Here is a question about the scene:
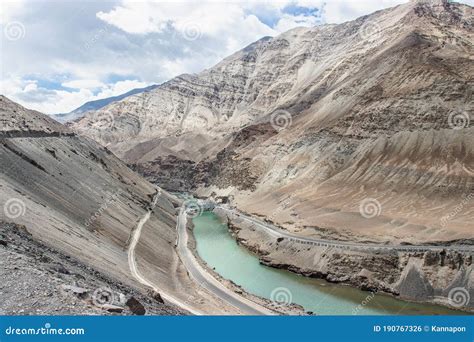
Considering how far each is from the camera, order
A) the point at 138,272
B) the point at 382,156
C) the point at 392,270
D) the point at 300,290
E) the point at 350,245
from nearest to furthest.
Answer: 1. the point at 138,272
2. the point at 300,290
3. the point at 392,270
4. the point at 350,245
5. the point at 382,156

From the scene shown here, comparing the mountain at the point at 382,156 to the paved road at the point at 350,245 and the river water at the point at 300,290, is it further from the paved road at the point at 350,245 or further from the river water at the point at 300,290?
the river water at the point at 300,290

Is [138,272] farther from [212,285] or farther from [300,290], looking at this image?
[300,290]

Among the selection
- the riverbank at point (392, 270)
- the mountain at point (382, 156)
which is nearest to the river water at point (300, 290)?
the riverbank at point (392, 270)

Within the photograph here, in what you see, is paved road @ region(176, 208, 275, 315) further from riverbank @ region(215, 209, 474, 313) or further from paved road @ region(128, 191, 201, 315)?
riverbank @ region(215, 209, 474, 313)

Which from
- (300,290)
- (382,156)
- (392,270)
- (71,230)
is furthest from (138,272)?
(382,156)

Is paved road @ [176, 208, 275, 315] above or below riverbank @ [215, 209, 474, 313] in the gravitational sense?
below

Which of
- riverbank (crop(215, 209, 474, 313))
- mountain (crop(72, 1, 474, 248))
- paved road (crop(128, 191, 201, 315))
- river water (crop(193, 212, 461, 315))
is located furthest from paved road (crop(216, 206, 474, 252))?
paved road (crop(128, 191, 201, 315))
